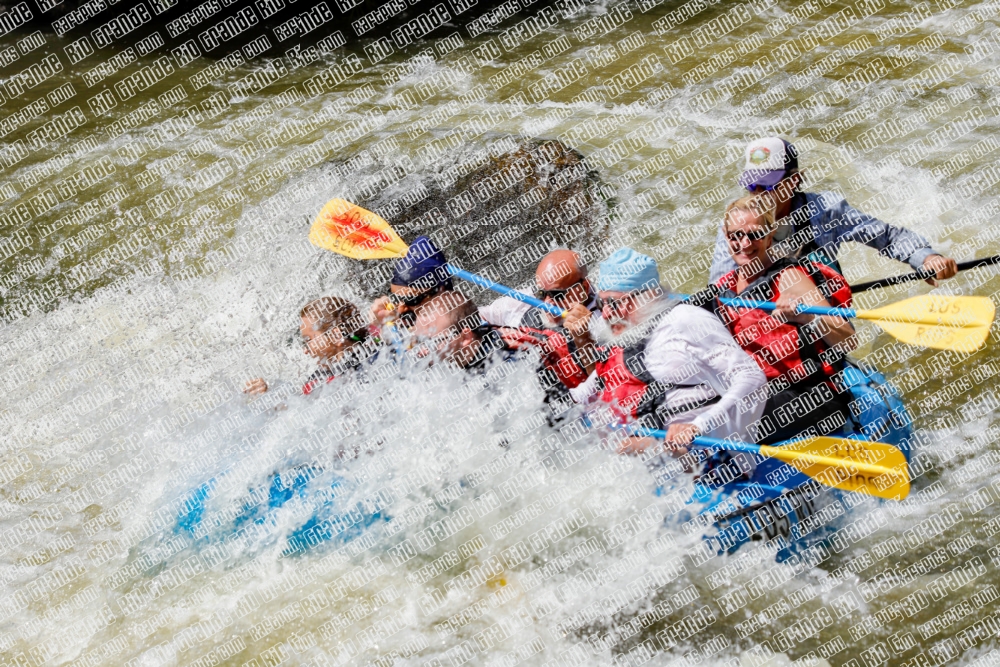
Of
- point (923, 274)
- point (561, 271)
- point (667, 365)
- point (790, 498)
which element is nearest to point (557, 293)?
point (561, 271)

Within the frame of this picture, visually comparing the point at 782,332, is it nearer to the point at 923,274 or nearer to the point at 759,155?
the point at 923,274

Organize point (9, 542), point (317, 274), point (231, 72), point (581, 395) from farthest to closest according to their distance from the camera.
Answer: point (231, 72), point (317, 274), point (9, 542), point (581, 395)

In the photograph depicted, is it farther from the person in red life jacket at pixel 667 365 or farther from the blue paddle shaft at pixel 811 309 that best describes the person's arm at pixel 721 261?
the person in red life jacket at pixel 667 365

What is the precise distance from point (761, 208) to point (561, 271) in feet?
3.05

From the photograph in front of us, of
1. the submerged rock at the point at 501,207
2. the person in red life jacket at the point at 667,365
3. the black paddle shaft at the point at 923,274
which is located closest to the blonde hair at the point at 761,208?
the person in red life jacket at the point at 667,365

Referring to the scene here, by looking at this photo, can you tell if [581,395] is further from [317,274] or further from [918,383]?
[317,274]

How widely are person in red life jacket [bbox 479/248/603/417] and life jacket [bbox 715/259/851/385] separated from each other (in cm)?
65

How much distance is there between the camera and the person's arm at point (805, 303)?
3.58 m

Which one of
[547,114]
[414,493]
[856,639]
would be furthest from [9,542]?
[547,114]

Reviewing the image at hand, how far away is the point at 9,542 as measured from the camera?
15.4ft

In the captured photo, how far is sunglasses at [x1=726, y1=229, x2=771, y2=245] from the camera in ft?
11.8

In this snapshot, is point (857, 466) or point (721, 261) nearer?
point (857, 466)

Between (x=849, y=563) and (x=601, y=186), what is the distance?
131 inches

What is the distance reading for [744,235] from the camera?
11.8ft
